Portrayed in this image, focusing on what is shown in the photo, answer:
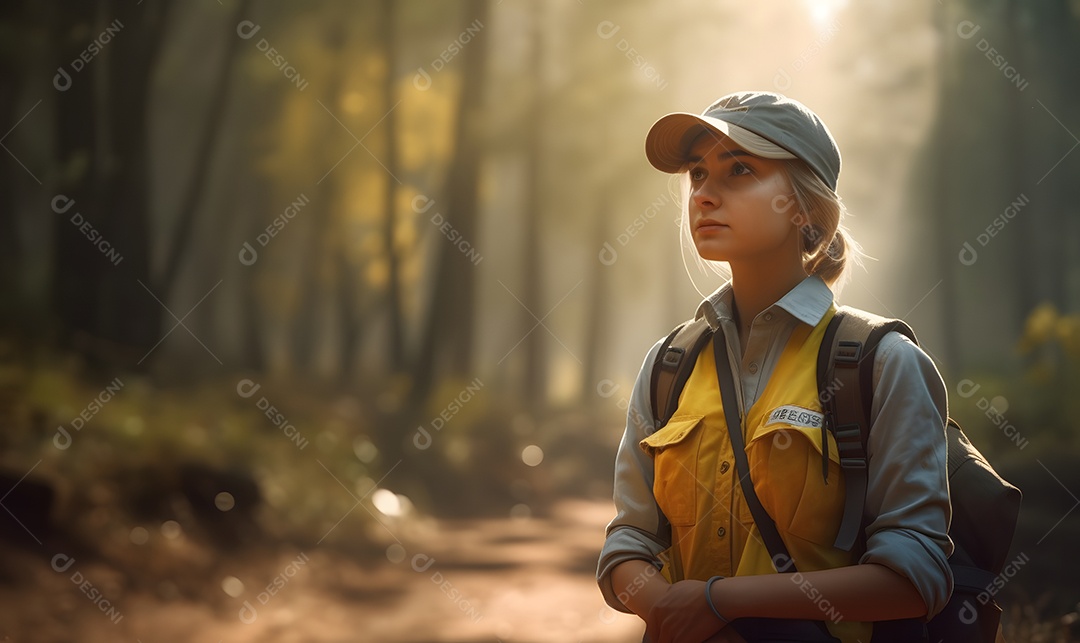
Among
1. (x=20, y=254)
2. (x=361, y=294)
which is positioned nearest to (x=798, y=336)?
(x=20, y=254)

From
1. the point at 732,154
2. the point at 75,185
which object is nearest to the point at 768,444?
the point at 732,154

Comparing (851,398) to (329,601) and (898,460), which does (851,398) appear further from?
(329,601)

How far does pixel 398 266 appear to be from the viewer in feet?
48.0

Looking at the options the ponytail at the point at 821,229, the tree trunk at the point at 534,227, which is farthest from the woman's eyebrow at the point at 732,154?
the tree trunk at the point at 534,227

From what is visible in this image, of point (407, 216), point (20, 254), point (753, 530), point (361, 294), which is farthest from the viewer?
point (361, 294)

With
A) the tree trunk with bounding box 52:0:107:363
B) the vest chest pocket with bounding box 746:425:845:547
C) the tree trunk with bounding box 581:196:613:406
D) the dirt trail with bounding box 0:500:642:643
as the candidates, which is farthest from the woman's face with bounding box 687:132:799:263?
the tree trunk with bounding box 581:196:613:406

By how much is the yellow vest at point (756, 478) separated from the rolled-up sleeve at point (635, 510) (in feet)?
0.24

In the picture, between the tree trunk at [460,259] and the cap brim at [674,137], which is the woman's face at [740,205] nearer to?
the cap brim at [674,137]

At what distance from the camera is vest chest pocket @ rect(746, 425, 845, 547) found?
2020mm

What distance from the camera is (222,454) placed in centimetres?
941

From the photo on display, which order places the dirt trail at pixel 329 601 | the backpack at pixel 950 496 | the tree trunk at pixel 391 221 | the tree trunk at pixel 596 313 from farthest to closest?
the tree trunk at pixel 596 313 < the tree trunk at pixel 391 221 < the dirt trail at pixel 329 601 < the backpack at pixel 950 496

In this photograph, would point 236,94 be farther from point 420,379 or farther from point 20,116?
point 420,379

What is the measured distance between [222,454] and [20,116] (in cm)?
520

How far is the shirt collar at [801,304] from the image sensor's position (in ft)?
7.27
